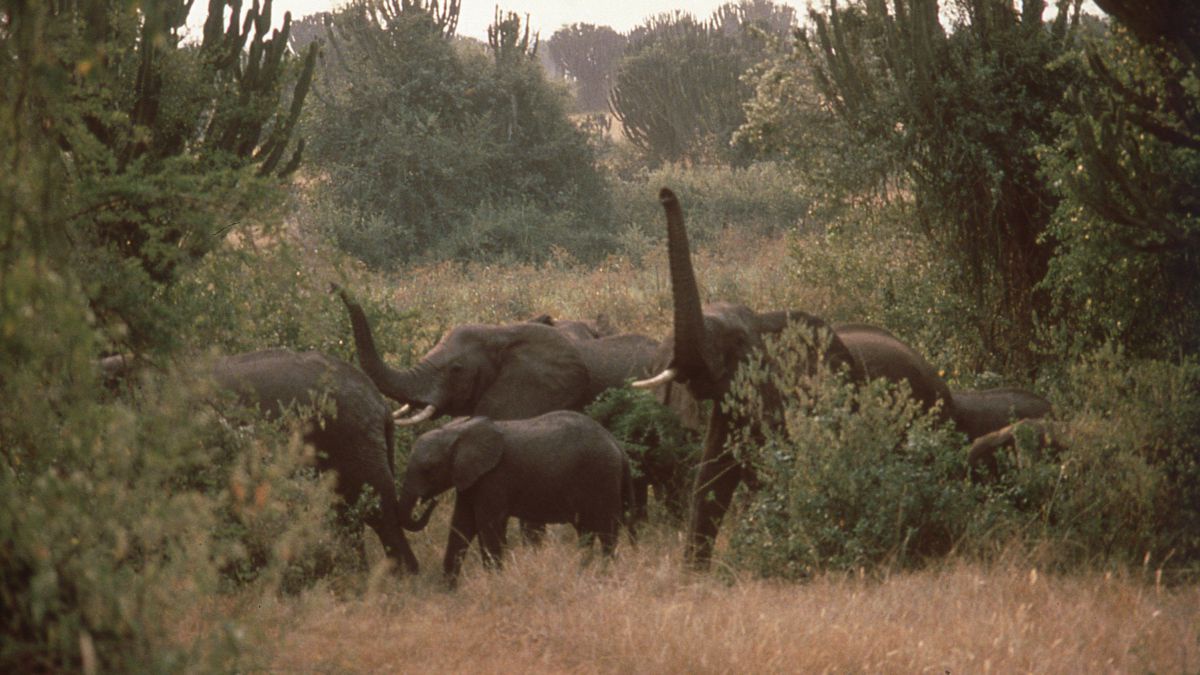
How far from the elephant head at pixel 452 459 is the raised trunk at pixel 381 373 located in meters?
1.12

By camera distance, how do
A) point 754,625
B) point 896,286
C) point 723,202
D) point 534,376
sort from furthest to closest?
point 723,202 < point 896,286 < point 534,376 < point 754,625

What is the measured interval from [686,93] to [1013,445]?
1434 inches

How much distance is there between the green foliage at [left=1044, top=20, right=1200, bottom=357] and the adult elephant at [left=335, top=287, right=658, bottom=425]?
10.3 ft

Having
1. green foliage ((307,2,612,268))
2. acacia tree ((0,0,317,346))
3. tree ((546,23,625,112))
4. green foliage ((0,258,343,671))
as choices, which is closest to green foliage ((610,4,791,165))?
green foliage ((307,2,612,268))

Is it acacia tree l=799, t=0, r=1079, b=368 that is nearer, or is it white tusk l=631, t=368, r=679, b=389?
white tusk l=631, t=368, r=679, b=389

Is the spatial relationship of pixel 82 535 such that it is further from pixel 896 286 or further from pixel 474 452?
pixel 896 286

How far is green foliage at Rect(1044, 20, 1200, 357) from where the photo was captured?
9266 mm

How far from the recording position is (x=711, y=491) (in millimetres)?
9336

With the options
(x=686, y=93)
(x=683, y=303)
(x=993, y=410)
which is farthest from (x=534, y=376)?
(x=686, y=93)

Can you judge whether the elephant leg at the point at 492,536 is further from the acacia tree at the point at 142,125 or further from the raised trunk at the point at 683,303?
the acacia tree at the point at 142,125

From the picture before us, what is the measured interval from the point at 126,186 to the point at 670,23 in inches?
1988

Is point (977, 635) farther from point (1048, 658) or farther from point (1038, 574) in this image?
point (1038, 574)

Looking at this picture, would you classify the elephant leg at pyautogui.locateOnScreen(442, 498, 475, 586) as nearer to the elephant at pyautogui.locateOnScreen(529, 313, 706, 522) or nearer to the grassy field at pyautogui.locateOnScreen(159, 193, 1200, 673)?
the grassy field at pyautogui.locateOnScreen(159, 193, 1200, 673)

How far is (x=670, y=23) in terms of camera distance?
5491cm
